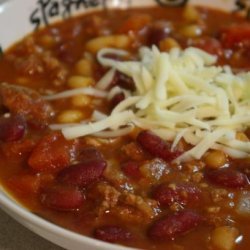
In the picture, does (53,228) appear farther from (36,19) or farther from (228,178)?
(36,19)

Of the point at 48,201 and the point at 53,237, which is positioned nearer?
the point at 53,237

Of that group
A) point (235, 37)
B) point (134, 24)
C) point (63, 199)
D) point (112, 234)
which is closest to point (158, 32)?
point (134, 24)

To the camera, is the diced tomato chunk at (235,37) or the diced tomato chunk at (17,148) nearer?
the diced tomato chunk at (17,148)

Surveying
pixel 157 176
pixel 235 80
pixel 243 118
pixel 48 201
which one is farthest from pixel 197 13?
pixel 48 201

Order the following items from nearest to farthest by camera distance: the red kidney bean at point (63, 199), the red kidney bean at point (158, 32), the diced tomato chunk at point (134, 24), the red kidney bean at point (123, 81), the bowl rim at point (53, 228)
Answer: the bowl rim at point (53, 228) < the red kidney bean at point (63, 199) < the red kidney bean at point (123, 81) < the red kidney bean at point (158, 32) < the diced tomato chunk at point (134, 24)

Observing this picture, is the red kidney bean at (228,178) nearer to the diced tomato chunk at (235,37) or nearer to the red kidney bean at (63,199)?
the red kidney bean at (63,199)

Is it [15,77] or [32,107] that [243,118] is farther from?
[15,77]

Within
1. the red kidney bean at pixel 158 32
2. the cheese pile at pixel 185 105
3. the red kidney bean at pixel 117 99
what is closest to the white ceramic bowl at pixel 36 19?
the red kidney bean at pixel 158 32
